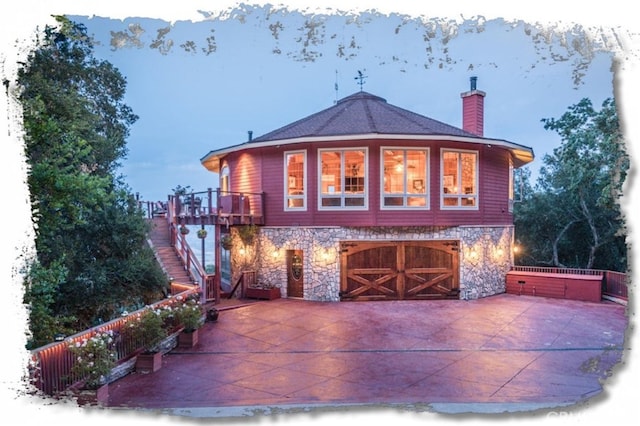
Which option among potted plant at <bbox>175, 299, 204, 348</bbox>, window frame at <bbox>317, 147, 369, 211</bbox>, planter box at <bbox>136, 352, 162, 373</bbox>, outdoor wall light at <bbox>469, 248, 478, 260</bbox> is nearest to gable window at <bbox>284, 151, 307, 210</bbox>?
window frame at <bbox>317, 147, 369, 211</bbox>

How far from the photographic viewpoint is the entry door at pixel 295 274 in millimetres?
12562

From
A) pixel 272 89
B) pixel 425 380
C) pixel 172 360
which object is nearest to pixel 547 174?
pixel 425 380

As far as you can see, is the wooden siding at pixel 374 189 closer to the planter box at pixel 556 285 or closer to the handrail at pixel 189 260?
the planter box at pixel 556 285

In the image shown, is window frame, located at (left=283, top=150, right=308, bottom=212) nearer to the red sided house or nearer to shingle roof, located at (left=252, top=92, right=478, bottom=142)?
the red sided house

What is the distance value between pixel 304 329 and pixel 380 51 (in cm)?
767

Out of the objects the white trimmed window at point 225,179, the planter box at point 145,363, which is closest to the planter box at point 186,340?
the planter box at point 145,363

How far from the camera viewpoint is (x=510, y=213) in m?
14.6

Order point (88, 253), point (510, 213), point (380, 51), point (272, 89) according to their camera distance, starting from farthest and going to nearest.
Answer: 1. point (510, 213)
2. point (88, 253)
3. point (272, 89)
4. point (380, 51)

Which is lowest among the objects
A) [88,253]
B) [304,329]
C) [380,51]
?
[304,329]

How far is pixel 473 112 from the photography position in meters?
15.1

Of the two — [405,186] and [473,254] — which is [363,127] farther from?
[473,254]

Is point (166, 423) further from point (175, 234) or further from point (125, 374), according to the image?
point (175, 234)

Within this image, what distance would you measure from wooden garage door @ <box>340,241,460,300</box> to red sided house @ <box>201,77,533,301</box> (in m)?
0.03

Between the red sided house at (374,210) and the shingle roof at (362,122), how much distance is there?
0.32ft
